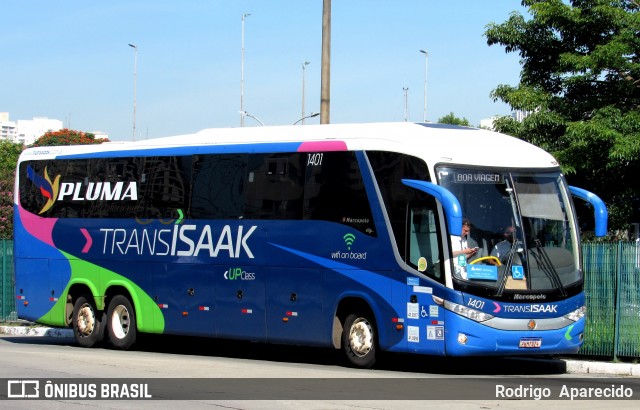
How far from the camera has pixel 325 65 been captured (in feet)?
70.4

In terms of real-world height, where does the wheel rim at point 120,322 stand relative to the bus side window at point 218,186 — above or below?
below

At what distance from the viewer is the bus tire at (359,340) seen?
17.0 metres

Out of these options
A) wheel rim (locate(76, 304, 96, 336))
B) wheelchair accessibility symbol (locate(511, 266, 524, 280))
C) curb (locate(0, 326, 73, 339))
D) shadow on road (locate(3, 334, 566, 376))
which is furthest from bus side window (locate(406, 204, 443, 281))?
curb (locate(0, 326, 73, 339))

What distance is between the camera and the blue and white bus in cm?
1593

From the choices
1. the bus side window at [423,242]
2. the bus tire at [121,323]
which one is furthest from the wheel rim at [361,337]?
the bus tire at [121,323]

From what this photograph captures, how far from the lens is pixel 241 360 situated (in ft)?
62.6

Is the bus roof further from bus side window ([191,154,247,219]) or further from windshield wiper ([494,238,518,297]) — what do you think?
windshield wiper ([494,238,518,297])

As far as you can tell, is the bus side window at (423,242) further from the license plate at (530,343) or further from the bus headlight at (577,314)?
the bus headlight at (577,314)

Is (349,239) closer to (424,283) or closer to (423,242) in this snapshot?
(423,242)

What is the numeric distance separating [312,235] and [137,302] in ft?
15.8

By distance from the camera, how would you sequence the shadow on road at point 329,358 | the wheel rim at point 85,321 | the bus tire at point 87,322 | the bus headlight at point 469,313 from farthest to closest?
the wheel rim at point 85,321 → the bus tire at point 87,322 → the shadow on road at point 329,358 → the bus headlight at point 469,313

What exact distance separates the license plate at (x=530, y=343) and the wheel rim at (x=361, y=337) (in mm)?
2412

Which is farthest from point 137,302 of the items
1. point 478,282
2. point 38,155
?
point 478,282

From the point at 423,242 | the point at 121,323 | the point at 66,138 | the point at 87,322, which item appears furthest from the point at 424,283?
the point at 66,138
